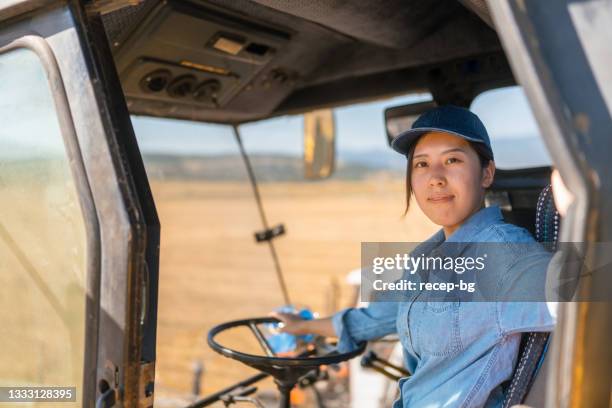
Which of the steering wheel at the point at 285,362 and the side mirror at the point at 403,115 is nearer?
the steering wheel at the point at 285,362

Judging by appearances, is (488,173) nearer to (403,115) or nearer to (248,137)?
(403,115)

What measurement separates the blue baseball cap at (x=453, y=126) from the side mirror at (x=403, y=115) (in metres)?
0.76

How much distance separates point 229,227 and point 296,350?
1468cm

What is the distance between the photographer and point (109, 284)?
1.36 meters

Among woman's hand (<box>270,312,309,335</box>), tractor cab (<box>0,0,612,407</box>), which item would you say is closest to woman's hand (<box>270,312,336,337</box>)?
woman's hand (<box>270,312,309,335</box>)

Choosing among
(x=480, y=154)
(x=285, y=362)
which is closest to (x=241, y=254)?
(x=285, y=362)

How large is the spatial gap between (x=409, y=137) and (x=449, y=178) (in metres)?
0.19

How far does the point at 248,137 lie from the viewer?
3383 millimetres

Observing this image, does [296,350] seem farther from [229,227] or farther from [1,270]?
[229,227]

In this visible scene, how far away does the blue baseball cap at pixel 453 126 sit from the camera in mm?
1617

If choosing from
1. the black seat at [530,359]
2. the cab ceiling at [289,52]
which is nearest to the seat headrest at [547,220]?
the black seat at [530,359]

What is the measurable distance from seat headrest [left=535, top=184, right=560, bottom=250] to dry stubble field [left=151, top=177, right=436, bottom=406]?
1.10 ft

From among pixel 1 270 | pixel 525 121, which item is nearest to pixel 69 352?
pixel 1 270

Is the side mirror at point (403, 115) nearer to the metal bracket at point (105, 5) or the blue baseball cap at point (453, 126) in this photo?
the blue baseball cap at point (453, 126)
